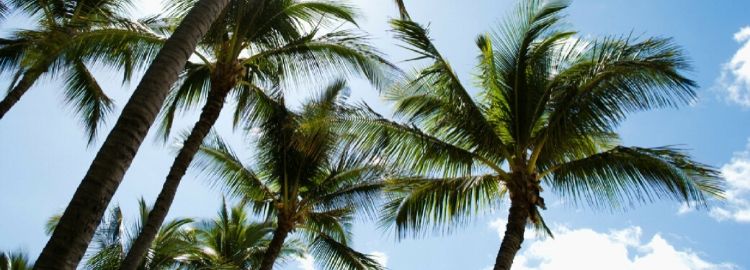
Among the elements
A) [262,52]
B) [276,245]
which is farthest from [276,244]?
[262,52]

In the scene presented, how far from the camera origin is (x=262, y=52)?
11.6m

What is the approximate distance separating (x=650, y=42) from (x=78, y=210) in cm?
803

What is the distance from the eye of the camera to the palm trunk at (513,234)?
973cm

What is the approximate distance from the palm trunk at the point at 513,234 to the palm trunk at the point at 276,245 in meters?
5.21

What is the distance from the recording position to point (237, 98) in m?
12.8

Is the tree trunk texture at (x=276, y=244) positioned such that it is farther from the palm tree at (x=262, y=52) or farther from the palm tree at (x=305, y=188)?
the palm tree at (x=262, y=52)

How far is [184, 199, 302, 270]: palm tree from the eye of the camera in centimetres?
1819

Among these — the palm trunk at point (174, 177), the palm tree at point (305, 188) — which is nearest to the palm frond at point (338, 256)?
the palm tree at point (305, 188)

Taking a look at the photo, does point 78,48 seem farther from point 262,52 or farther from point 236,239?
point 236,239

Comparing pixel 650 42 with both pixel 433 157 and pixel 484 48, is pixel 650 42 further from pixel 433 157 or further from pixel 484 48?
pixel 433 157

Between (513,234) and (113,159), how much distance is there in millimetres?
6717

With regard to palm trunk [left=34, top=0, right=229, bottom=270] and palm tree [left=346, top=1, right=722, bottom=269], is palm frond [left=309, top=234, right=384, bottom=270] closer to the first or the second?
palm tree [left=346, top=1, right=722, bottom=269]

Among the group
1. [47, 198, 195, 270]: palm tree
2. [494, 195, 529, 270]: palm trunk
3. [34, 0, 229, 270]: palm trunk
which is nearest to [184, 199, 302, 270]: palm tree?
[47, 198, 195, 270]: palm tree

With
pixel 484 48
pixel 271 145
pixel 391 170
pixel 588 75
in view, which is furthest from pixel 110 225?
pixel 588 75
